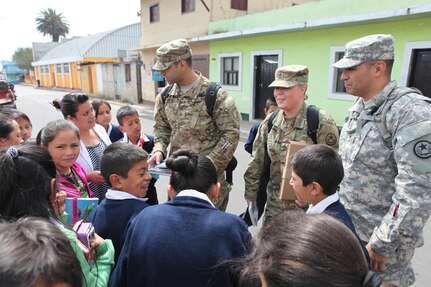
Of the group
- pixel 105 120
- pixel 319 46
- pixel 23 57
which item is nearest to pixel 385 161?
pixel 105 120

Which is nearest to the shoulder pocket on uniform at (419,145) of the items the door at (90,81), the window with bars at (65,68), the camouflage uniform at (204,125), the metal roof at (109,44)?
the camouflage uniform at (204,125)

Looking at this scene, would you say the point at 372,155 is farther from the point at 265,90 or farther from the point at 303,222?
the point at 265,90

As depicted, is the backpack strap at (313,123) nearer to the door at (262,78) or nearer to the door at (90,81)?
the door at (262,78)

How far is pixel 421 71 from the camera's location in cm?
659

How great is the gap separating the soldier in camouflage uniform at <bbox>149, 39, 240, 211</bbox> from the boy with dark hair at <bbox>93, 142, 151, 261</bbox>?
0.47 m

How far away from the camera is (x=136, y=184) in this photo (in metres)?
1.79

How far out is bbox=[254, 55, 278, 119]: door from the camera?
10.2 meters

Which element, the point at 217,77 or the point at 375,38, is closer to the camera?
the point at 375,38

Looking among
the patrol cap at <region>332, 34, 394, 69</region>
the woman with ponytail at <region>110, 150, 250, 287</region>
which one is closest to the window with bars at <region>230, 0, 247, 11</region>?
the patrol cap at <region>332, 34, 394, 69</region>

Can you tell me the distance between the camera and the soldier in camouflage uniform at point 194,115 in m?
2.28

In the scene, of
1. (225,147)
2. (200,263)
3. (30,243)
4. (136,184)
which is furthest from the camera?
(225,147)

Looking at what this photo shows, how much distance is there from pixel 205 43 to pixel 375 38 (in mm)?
11437

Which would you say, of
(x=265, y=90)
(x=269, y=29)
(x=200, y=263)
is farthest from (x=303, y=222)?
(x=265, y=90)

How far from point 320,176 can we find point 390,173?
1.18 ft
